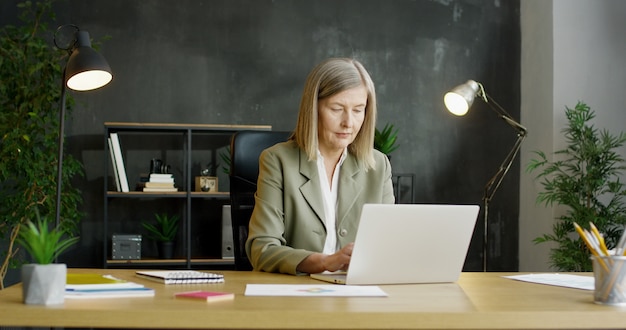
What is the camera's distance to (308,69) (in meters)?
5.09

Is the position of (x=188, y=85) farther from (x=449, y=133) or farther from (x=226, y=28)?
(x=449, y=133)

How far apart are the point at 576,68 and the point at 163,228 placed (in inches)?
105

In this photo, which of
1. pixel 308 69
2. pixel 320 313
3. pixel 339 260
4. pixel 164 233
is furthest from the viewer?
pixel 308 69

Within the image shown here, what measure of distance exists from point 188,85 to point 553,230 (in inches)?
95.3

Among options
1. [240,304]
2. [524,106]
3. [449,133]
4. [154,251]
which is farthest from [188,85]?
[240,304]

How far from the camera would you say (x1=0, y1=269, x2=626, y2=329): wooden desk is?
125cm

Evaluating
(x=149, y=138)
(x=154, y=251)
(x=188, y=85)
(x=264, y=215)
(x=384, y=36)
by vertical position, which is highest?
(x=384, y=36)

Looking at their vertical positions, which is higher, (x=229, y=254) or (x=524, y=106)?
(x=524, y=106)

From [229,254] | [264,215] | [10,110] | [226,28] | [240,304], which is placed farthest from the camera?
[226,28]

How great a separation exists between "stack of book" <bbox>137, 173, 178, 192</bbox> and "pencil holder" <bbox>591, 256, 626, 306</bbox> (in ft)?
11.5

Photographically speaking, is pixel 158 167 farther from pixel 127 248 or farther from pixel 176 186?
pixel 127 248

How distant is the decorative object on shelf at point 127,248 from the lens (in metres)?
4.67

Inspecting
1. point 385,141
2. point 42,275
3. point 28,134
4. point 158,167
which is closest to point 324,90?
point 42,275

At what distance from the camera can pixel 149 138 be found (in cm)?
500
